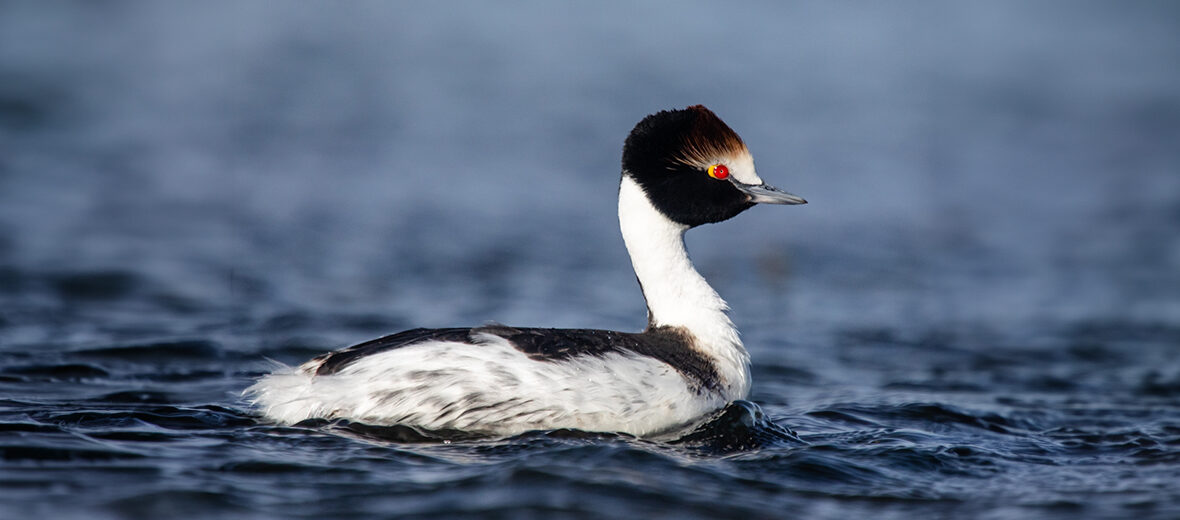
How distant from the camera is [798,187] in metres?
15.2

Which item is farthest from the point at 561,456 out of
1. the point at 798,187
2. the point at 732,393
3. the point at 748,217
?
the point at 798,187

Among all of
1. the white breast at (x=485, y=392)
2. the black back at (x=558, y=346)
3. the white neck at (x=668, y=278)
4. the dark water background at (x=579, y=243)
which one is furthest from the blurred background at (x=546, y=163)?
the white breast at (x=485, y=392)

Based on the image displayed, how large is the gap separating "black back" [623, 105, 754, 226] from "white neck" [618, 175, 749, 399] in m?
0.08

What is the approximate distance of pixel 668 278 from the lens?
699 cm

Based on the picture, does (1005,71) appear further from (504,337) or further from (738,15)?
(504,337)

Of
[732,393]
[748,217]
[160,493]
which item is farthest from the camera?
[748,217]

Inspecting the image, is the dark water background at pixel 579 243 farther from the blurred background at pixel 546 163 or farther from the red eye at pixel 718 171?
the red eye at pixel 718 171

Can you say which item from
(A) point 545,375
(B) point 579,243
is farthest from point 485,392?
(B) point 579,243

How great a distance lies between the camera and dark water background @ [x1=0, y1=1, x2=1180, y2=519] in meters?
5.66

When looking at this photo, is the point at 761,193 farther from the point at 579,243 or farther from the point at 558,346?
the point at 579,243

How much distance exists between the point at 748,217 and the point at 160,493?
33.0 ft

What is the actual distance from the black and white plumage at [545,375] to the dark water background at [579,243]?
0.51 feet

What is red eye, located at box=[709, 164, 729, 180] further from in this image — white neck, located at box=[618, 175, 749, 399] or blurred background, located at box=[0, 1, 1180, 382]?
blurred background, located at box=[0, 1, 1180, 382]

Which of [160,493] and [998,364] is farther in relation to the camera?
[998,364]
